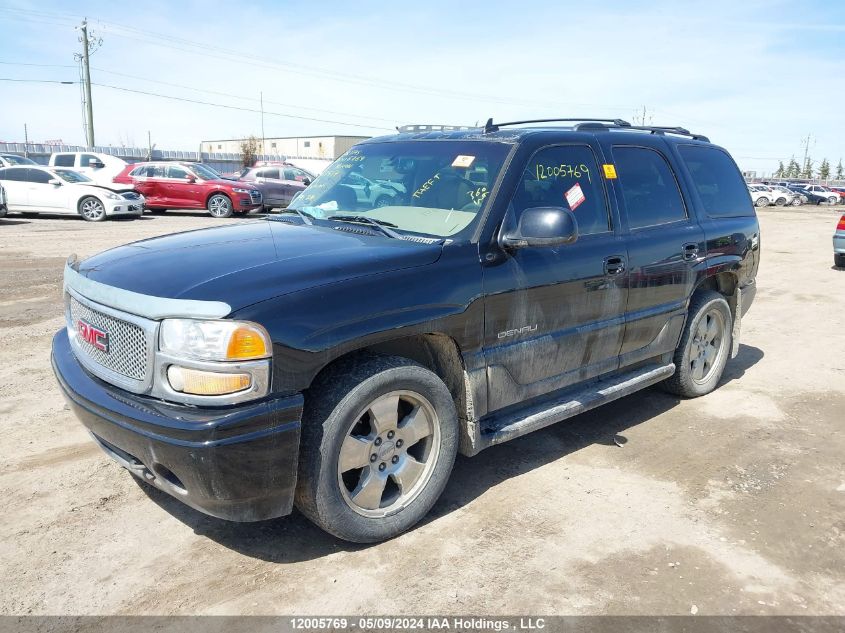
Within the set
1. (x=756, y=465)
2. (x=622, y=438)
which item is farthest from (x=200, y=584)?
(x=756, y=465)

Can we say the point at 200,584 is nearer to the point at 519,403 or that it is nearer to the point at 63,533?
the point at 63,533

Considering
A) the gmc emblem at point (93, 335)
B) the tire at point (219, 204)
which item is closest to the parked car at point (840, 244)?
the gmc emblem at point (93, 335)

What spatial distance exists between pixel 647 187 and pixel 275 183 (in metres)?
19.0

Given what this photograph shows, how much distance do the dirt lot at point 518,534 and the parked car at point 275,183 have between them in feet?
56.9

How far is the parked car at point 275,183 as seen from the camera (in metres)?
21.9

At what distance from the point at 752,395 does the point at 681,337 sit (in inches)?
41.5

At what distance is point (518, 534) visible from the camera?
11.0 ft

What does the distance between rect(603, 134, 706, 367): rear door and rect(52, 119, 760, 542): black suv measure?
0.02 metres

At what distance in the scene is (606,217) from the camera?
417cm

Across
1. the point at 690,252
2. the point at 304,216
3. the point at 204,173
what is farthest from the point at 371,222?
the point at 204,173

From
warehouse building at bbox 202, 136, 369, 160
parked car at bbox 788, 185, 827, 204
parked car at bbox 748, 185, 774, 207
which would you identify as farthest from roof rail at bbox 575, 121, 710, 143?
warehouse building at bbox 202, 136, 369, 160

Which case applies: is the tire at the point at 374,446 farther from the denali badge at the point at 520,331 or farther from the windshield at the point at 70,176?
the windshield at the point at 70,176

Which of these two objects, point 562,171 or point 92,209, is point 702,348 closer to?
point 562,171

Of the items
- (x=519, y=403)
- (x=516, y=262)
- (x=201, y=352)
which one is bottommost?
(x=519, y=403)
